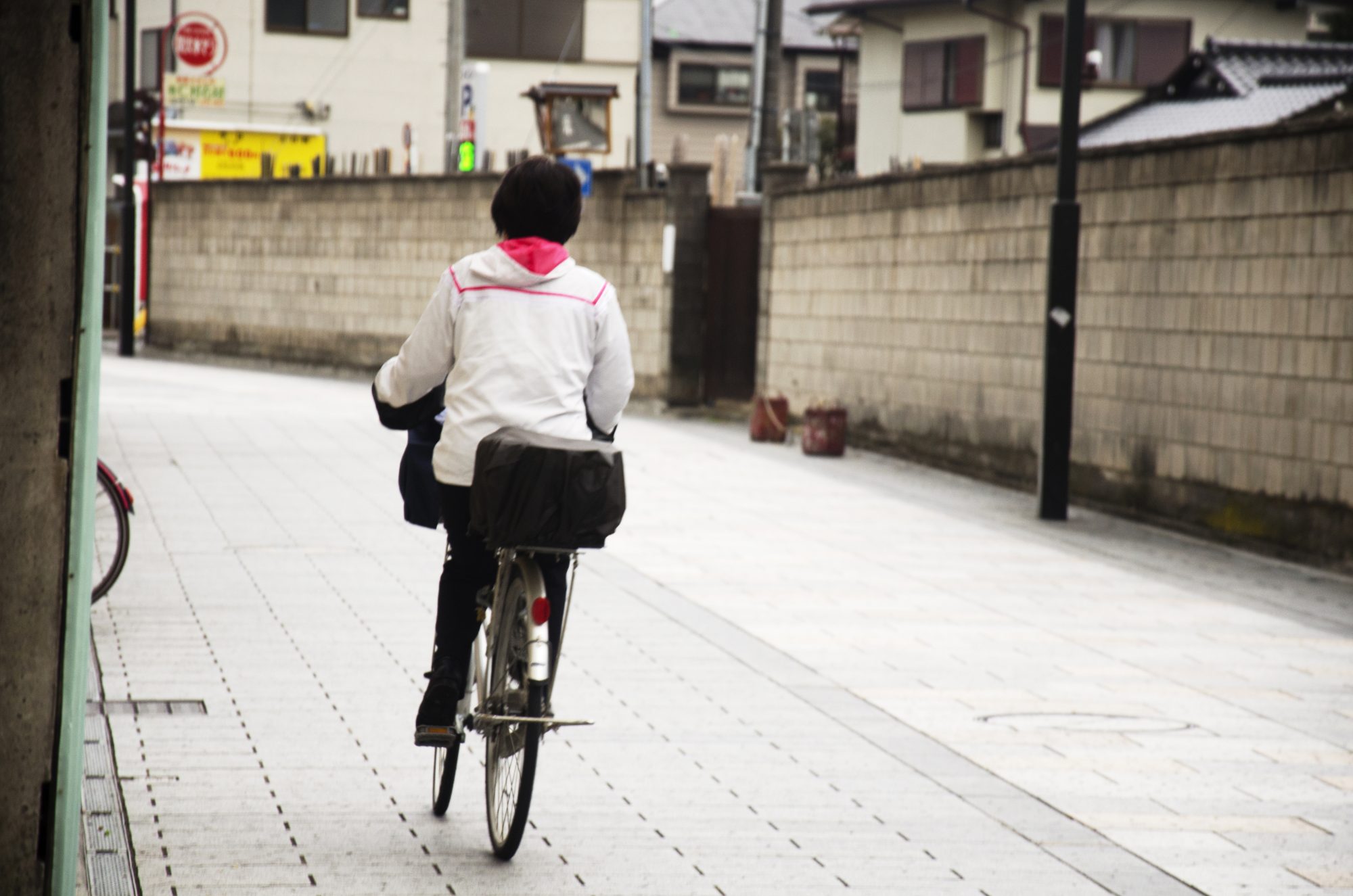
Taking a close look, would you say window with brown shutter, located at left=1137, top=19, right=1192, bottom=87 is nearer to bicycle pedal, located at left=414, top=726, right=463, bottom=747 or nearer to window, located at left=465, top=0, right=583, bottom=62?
window, located at left=465, top=0, right=583, bottom=62

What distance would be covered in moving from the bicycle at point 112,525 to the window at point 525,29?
37.7m

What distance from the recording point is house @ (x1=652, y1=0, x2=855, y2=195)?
53625 millimetres

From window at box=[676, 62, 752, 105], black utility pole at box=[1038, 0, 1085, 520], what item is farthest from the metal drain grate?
window at box=[676, 62, 752, 105]

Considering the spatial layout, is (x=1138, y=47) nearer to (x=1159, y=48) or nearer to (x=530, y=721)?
(x=1159, y=48)

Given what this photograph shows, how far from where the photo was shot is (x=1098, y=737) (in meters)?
6.77

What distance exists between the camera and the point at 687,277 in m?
21.8

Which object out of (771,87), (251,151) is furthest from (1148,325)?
(251,151)

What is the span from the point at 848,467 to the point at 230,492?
5.54m

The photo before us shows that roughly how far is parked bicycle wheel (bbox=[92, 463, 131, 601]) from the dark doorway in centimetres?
1325

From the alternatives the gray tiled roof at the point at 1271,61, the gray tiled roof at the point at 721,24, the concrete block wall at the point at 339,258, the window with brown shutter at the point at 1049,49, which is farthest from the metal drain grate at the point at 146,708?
the gray tiled roof at the point at 721,24

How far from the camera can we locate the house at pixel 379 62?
4162cm

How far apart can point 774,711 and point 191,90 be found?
35699mm

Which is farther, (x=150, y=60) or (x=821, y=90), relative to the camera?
(x=821, y=90)

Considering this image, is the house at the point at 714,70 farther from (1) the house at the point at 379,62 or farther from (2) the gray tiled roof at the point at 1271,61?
(2) the gray tiled roof at the point at 1271,61
